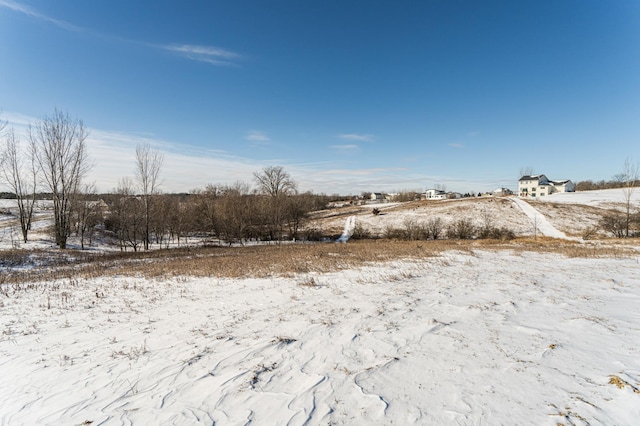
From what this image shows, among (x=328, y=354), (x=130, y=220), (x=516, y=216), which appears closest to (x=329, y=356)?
(x=328, y=354)

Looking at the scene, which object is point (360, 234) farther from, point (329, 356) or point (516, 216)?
point (329, 356)

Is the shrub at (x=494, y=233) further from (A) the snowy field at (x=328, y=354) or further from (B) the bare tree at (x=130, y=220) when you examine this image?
(B) the bare tree at (x=130, y=220)

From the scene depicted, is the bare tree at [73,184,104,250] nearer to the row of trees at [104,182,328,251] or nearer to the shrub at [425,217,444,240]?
the row of trees at [104,182,328,251]

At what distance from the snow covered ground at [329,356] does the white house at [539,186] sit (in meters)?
95.5

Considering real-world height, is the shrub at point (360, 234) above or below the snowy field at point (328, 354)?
below

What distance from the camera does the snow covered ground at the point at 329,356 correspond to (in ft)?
12.5

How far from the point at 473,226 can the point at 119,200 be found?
4811 centimetres

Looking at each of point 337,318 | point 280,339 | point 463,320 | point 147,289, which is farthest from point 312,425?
point 147,289

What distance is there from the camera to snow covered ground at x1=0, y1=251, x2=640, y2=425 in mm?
3807

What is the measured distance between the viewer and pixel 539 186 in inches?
3425

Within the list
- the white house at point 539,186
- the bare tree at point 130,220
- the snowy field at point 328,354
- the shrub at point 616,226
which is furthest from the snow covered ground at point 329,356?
the white house at point 539,186

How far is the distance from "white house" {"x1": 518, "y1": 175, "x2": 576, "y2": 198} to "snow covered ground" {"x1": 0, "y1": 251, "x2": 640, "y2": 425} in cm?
9551

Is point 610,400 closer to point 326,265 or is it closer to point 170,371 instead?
point 170,371

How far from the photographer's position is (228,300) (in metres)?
9.06
